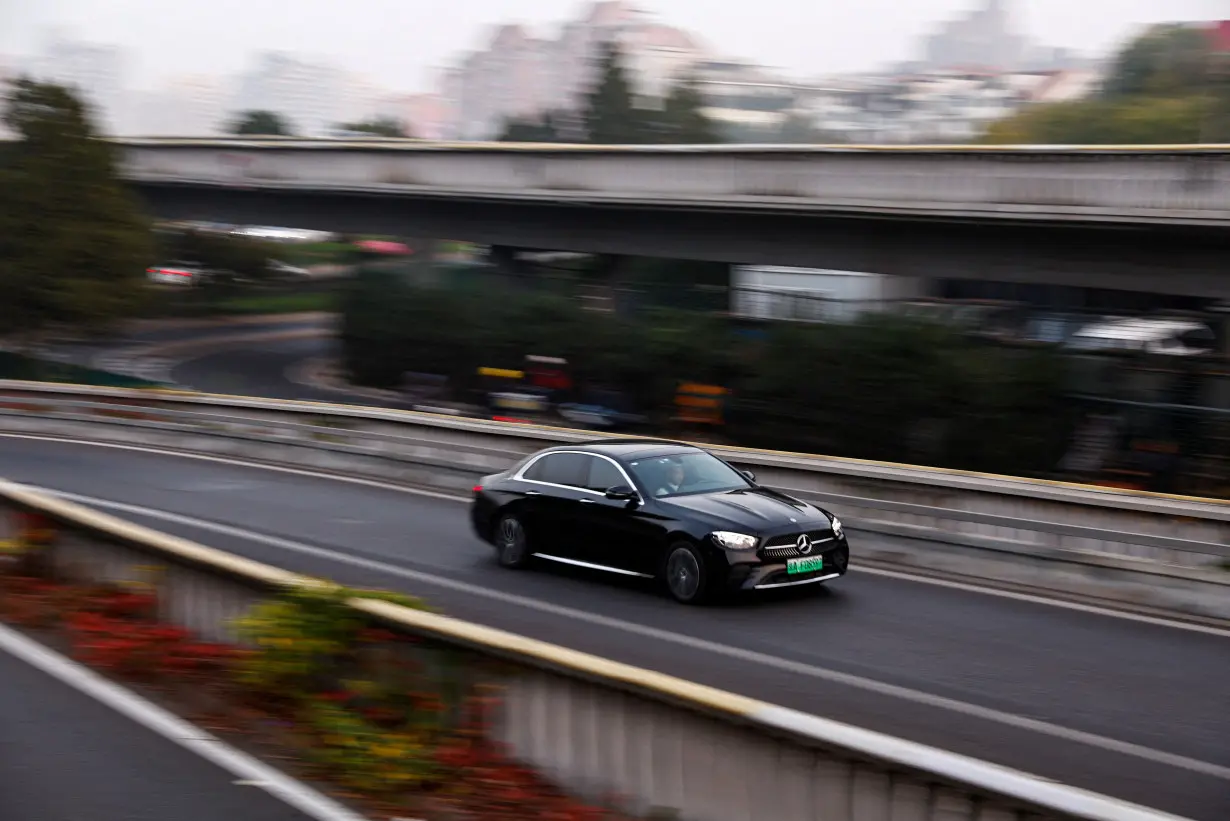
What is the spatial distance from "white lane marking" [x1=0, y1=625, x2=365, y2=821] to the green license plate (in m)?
6.09

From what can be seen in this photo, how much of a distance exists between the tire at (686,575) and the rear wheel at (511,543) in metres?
2.24

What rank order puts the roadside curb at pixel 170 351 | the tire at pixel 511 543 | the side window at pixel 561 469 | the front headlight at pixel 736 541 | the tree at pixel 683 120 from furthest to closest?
the tree at pixel 683 120 < the roadside curb at pixel 170 351 < the tire at pixel 511 543 < the side window at pixel 561 469 < the front headlight at pixel 736 541

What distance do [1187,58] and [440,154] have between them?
77458 mm

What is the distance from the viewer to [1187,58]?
10000cm

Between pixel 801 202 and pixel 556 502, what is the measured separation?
1821 cm

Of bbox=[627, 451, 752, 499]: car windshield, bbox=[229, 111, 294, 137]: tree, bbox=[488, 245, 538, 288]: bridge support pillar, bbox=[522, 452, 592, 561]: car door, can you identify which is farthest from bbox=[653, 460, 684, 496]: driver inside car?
bbox=[229, 111, 294, 137]: tree

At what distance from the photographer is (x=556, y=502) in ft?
46.6

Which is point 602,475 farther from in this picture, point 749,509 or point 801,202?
point 801,202

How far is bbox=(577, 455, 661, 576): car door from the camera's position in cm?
1309

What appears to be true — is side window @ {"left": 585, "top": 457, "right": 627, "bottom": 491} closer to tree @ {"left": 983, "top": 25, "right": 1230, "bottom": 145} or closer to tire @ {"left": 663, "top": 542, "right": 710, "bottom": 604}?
tire @ {"left": 663, "top": 542, "right": 710, "bottom": 604}

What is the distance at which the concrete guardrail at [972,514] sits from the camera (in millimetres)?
12898

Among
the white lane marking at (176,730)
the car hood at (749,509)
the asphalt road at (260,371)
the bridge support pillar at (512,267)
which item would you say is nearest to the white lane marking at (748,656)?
the car hood at (749,509)

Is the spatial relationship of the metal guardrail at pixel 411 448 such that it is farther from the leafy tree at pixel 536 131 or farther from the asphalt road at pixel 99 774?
the leafy tree at pixel 536 131

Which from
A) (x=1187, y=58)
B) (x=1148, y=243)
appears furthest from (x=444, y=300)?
(x=1187, y=58)
